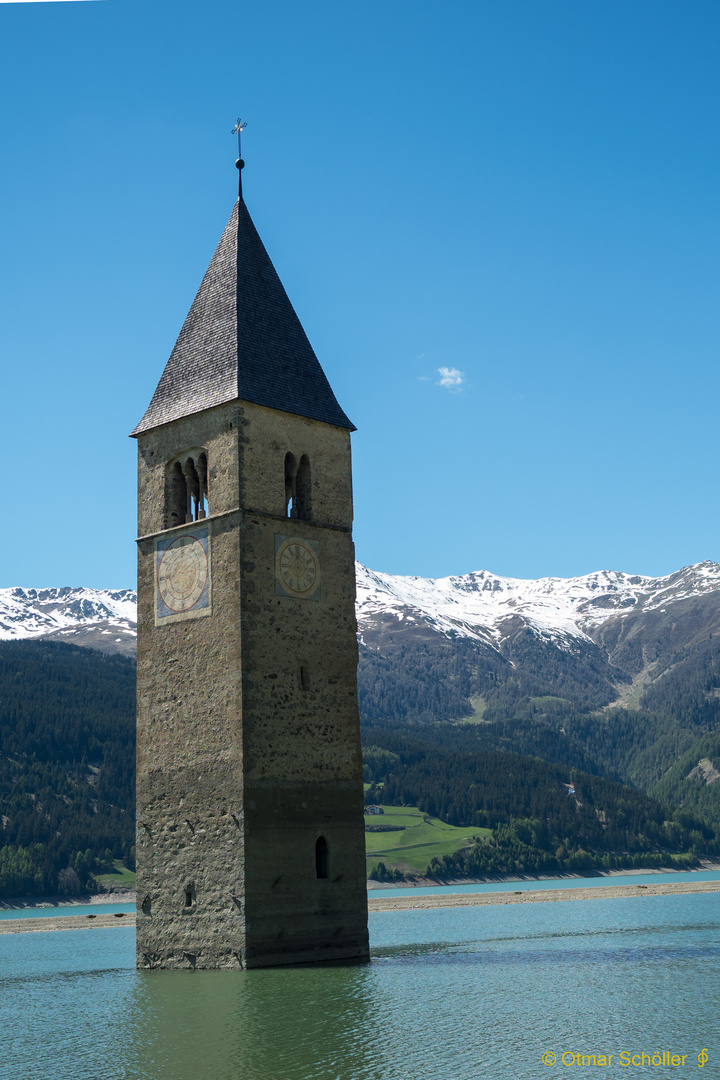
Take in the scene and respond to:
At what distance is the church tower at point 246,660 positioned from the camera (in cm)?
3597

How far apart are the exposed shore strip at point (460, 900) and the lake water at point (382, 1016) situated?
143 feet

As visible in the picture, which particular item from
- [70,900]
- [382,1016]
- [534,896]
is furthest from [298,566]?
Answer: [70,900]

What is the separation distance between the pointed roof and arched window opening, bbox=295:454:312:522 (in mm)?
1621

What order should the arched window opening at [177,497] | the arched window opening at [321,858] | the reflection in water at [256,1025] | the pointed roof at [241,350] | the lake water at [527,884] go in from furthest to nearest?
the lake water at [527,884] → the arched window opening at [177,497] → the pointed roof at [241,350] → the arched window opening at [321,858] → the reflection in water at [256,1025]

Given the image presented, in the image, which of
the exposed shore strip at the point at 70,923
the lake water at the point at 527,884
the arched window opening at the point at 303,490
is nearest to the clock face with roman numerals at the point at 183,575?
the arched window opening at the point at 303,490

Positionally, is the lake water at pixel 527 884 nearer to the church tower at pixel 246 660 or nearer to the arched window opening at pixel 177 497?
the church tower at pixel 246 660

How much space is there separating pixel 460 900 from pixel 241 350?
72196 millimetres

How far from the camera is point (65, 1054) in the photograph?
25.8 metres

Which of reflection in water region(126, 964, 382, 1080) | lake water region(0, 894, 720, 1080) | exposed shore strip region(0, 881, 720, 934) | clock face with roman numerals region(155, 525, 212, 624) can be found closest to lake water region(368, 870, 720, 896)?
exposed shore strip region(0, 881, 720, 934)

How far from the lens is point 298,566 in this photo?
38.9 metres

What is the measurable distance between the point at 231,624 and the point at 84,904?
468ft

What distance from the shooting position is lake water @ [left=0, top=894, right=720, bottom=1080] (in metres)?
23.5

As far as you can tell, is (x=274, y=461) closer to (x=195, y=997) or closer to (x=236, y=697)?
(x=236, y=697)

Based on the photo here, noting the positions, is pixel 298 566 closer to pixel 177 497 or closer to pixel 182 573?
pixel 182 573
